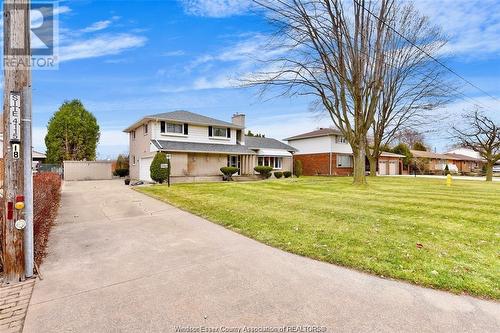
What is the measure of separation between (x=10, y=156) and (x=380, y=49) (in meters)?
20.0

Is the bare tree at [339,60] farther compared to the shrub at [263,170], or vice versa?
the shrub at [263,170]

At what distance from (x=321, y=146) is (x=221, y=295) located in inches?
1332

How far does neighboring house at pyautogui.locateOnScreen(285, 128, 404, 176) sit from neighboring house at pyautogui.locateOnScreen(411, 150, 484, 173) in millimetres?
20269

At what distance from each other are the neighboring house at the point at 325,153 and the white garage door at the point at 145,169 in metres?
20.9

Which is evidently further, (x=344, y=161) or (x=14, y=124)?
(x=344, y=161)

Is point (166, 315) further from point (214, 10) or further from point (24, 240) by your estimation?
point (214, 10)

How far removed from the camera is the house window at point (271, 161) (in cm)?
3054

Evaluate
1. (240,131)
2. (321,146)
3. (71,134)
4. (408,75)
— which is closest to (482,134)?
(408,75)

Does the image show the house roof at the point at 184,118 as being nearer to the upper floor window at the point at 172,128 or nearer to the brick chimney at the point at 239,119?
the upper floor window at the point at 172,128

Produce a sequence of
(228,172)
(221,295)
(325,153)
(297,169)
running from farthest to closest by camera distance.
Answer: (325,153) < (297,169) < (228,172) < (221,295)

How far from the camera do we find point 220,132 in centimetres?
2773

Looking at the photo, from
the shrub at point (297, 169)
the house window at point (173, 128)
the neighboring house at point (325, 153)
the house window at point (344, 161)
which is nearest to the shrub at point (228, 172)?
the house window at point (173, 128)

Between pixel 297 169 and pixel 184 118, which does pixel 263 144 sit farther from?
pixel 184 118

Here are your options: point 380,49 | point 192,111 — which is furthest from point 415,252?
point 192,111
